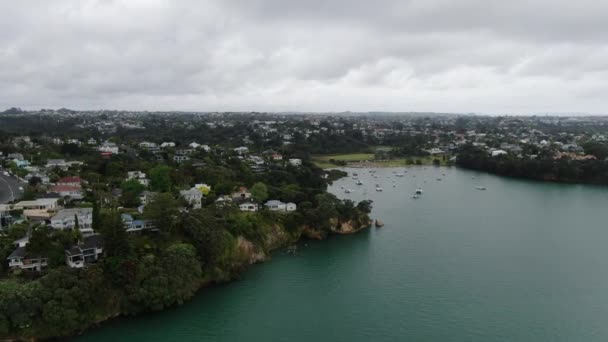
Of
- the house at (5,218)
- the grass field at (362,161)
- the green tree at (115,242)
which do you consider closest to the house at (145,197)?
the house at (5,218)

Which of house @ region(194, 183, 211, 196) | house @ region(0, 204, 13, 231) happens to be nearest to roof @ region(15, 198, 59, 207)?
house @ region(0, 204, 13, 231)

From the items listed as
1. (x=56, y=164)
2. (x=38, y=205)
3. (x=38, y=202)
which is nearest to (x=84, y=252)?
(x=38, y=205)

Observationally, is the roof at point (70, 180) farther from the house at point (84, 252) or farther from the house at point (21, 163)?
the house at point (84, 252)

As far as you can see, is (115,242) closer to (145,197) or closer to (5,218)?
(5,218)

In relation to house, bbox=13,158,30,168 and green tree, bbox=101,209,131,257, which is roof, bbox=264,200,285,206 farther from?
house, bbox=13,158,30,168

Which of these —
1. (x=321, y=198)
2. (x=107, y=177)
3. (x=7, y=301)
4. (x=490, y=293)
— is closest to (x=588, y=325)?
(x=490, y=293)
